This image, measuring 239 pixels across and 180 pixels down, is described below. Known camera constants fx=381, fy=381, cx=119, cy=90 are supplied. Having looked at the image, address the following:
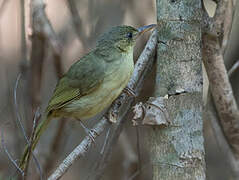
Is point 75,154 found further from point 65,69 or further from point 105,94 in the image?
point 65,69

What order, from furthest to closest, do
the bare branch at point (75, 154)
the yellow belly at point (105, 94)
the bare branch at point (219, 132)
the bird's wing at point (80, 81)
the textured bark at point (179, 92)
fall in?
1. the bare branch at point (219, 132)
2. the bird's wing at point (80, 81)
3. the yellow belly at point (105, 94)
4. the textured bark at point (179, 92)
5. the bare branch at point (75, 154)

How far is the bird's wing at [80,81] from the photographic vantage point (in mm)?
3691

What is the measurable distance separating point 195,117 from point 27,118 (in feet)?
9.09

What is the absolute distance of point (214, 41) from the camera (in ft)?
10.6

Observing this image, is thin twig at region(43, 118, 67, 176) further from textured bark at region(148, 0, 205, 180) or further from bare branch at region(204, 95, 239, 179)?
textured bark at region(148, 0, 205, 180)

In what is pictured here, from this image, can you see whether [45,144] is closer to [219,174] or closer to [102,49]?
[219,174]

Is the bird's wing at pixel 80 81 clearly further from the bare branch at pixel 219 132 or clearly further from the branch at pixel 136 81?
the bare branch at pixel 219 132

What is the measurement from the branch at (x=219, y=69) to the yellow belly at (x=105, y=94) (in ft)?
2.40

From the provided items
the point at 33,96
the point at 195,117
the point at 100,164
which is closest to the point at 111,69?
the point at 100,164

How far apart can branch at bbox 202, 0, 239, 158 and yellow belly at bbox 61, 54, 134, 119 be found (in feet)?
2.40

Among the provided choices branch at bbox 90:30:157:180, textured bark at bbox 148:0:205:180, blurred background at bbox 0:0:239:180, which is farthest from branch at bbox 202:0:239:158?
blurred background at bbox 0:0:239:180

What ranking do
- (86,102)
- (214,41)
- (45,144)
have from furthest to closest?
1. (45,144)
2. (86,102)
3. (214,41)

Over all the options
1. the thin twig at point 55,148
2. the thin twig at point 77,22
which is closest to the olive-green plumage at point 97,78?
the thin twig at point 55,148

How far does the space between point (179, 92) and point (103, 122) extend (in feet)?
2.24
